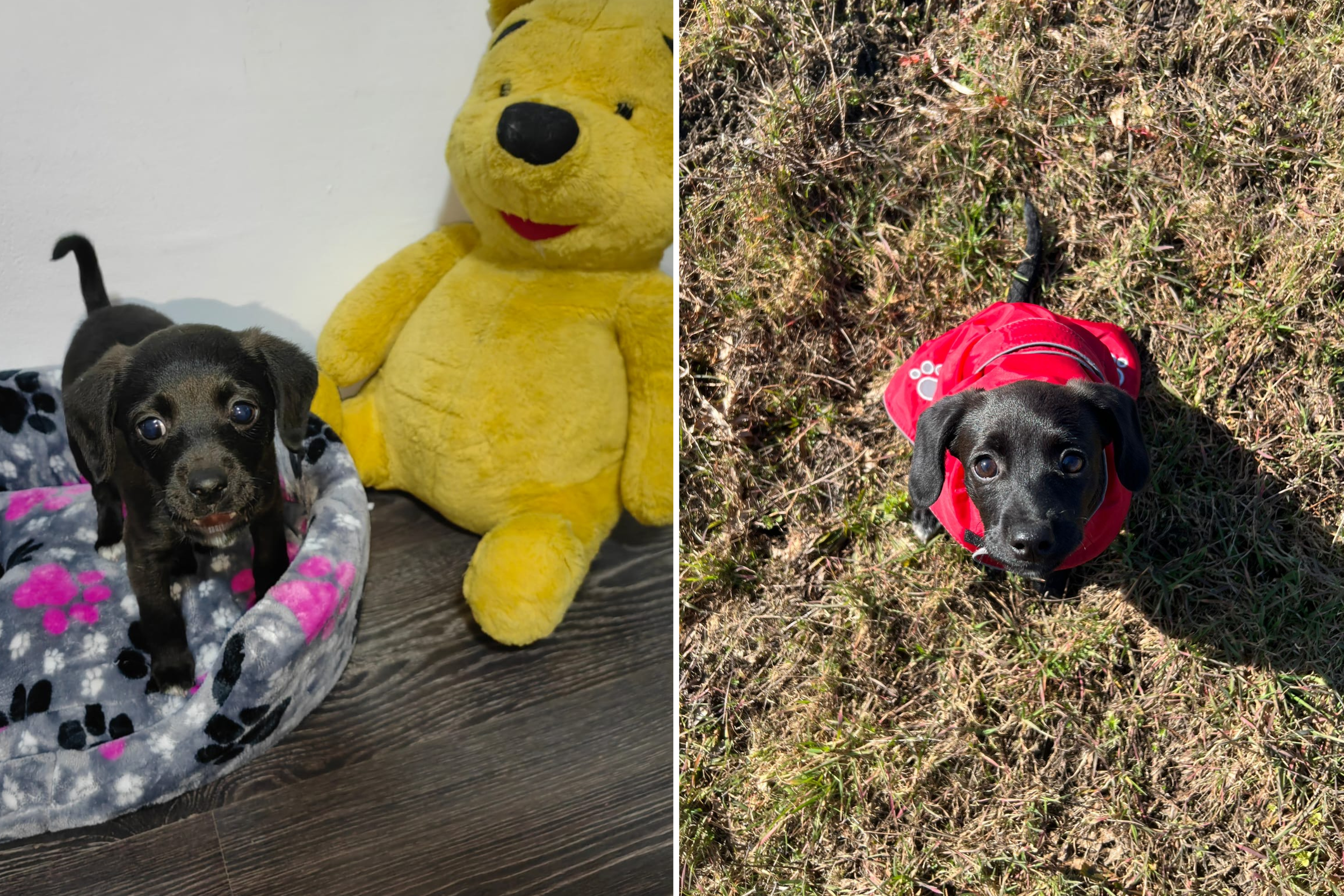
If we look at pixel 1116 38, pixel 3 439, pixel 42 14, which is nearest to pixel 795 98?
pixel 1116 38

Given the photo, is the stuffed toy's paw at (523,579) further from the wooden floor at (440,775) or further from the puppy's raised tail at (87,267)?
the puppy's raised tail at (87,267)

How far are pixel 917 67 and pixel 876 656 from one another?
3.92ft

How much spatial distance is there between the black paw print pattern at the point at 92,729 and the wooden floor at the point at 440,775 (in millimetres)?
119

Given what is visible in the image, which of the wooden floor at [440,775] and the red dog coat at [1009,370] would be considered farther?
the red dog coat at [1009,370]

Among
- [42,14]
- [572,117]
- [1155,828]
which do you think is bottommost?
[1155,828]

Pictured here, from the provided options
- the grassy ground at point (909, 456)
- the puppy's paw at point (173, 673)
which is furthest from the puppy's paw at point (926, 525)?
the puppy's paw at point (173, 673)

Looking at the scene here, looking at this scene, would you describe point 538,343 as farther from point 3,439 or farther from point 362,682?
point 3,439

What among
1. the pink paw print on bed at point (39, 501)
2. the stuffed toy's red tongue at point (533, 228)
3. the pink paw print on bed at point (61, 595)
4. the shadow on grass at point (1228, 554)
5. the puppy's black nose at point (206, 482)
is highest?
the stuffed toy's red tongue at point (533, 228)

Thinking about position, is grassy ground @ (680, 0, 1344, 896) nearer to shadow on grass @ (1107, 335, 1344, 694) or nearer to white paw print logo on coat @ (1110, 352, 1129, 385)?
shadow on grass @ (1107, 335, 1344, 694)

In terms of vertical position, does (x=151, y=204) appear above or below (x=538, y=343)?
above

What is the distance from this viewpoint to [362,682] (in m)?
1.56

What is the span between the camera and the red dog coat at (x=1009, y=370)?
4.89 feet

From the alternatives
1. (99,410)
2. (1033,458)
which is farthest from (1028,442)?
(99,410)

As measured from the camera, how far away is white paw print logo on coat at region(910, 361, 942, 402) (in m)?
1.65
